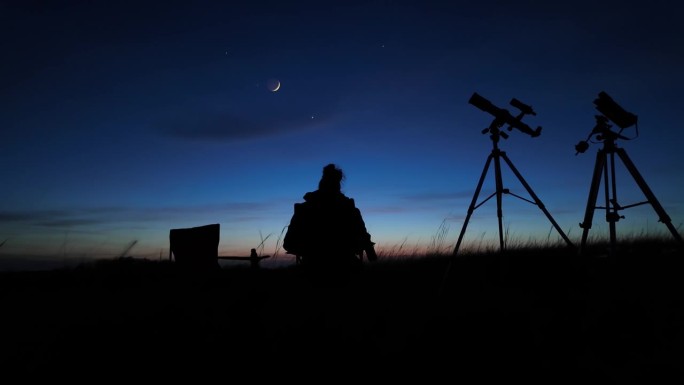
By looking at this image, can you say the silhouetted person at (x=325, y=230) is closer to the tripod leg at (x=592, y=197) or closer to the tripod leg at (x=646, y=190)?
the tripod leg at (x=592, y=197)

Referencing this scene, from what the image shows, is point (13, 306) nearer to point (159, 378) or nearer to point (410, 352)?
point (159, 378)

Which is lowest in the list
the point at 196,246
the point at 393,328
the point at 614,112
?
the point at 393,328

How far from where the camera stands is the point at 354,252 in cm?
459

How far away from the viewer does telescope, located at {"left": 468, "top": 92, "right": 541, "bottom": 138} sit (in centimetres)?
539

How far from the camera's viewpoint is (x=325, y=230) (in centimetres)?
445

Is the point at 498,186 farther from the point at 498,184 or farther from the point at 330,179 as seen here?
the point at 330,179

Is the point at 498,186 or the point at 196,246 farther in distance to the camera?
the point at 196,246

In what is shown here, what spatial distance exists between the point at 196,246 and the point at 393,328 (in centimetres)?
573

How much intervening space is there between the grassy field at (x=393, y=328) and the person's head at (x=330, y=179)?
101 cm

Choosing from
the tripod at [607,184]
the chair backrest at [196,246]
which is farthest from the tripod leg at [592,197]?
the chair backrest at [196,246]

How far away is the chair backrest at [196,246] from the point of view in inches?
318

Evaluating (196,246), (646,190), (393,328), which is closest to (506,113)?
(646,190)

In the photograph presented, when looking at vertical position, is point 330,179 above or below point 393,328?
above

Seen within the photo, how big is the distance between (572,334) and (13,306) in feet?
21.4
